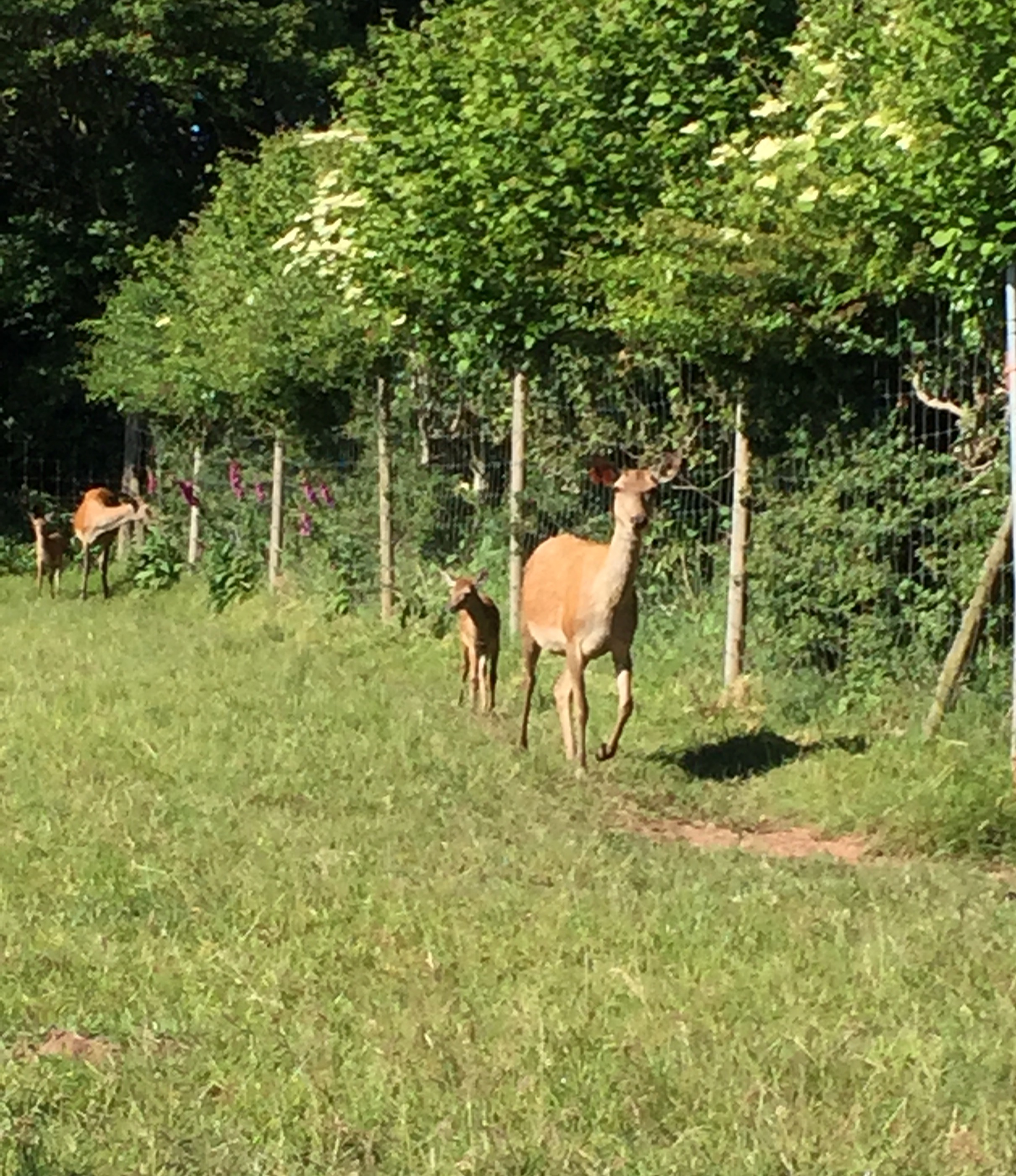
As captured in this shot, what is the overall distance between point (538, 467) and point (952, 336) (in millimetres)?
4605

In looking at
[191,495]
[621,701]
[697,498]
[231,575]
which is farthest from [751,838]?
[191,495]

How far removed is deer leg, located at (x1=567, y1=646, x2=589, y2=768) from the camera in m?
9.20

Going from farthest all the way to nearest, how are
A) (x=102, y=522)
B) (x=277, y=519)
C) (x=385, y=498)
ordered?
(x=102, y=522) < (x=277, y=519) < (x=385, y=498)

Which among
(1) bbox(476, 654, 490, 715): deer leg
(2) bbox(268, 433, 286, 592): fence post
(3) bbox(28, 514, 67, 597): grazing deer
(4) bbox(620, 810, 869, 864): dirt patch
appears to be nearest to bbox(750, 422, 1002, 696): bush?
(4) bbox(620, 810, 869, 864): dirt patch

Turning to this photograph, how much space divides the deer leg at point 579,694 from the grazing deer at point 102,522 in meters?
10.6

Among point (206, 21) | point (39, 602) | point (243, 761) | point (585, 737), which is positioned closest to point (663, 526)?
point (585, 737)

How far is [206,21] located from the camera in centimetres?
2438

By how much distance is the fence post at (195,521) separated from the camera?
806 inches

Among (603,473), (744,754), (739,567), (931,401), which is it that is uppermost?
(931,401)

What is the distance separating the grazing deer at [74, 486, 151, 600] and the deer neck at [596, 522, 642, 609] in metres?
10.7

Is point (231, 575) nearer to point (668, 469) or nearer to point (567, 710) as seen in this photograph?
point (567, 710)

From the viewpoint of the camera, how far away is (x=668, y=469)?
9.45 metres

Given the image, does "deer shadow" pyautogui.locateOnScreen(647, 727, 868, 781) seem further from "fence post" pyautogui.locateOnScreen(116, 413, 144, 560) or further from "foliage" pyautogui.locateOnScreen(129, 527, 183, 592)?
"fence post" pyautogui.locateOnScreen(116, 413, 144, 560)

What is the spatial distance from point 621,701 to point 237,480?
1055cm
